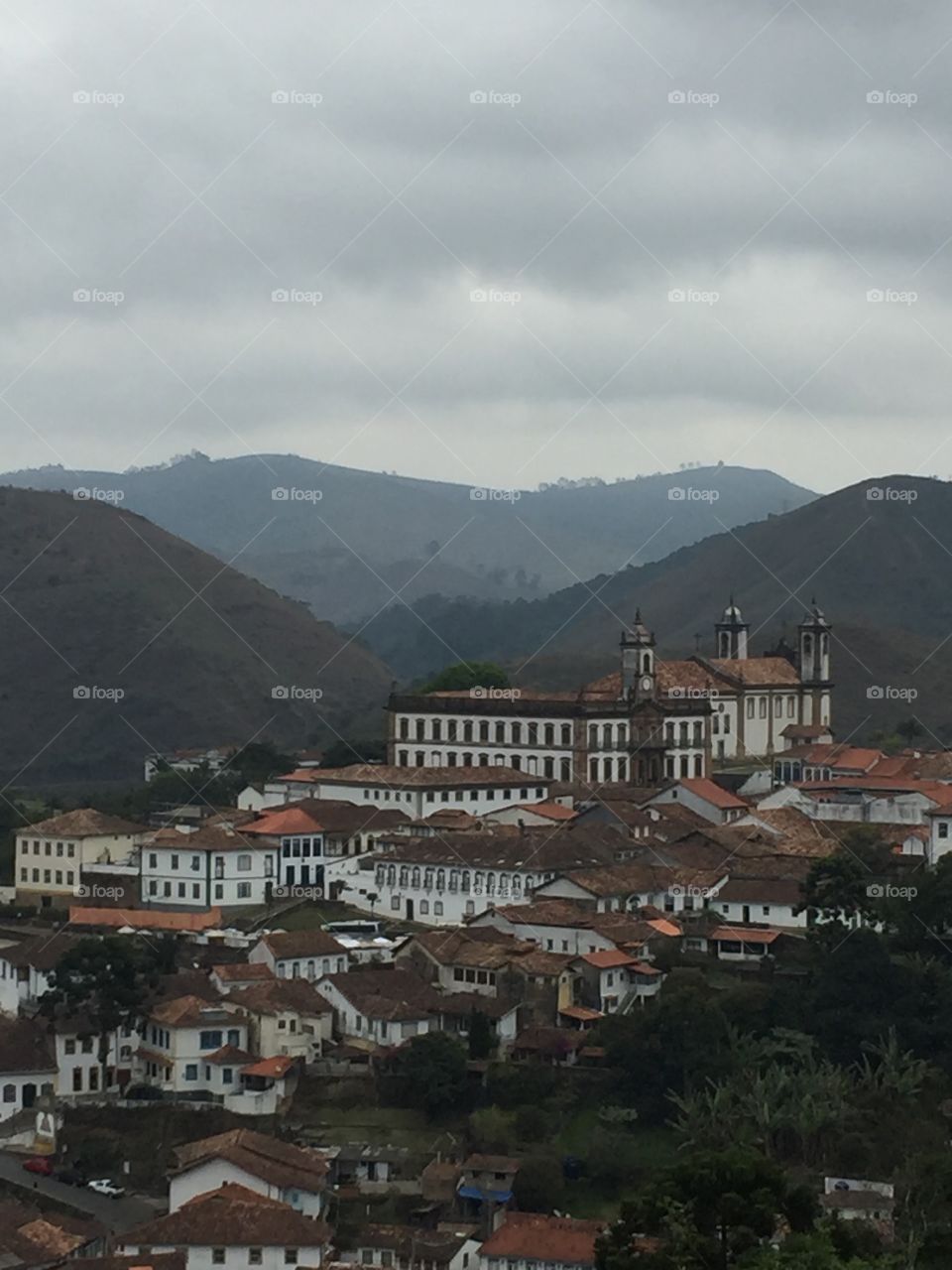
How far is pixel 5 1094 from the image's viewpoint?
45.1 metres

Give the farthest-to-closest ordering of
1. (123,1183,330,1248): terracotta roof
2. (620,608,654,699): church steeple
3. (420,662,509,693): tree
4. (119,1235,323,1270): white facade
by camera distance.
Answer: (420,662,509,693): tree
(620,608,654,699): church steeple
(123,1183,330,1248): terracotta roof
(119,1235,323,1270): white facade

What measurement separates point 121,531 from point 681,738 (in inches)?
3320

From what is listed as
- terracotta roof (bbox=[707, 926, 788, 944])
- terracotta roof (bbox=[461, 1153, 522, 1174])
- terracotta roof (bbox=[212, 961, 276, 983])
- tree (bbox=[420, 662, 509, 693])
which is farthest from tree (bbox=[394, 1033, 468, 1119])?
tree (bbox=[420, 662, 509, 693])

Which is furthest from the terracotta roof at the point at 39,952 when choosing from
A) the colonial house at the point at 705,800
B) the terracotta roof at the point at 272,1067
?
the colonial house at the point at 705,800

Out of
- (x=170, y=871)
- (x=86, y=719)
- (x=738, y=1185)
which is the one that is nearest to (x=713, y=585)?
(x=86, y=719)

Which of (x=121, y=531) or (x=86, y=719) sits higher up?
(x=121, y=531)

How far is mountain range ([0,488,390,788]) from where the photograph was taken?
393 ft

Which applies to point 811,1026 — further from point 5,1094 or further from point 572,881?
point 5,1094

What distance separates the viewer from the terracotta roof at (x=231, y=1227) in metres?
37.6

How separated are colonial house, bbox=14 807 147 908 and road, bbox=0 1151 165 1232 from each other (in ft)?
44.5

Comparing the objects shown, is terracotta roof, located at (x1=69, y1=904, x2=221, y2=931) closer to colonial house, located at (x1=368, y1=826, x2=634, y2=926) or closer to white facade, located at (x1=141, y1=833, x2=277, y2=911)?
white facade, located at (x1=141, y1=833, x2=277, y2=911)

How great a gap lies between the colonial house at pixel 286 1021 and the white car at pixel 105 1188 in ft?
13.7

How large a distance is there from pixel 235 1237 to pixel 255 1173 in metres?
2.42

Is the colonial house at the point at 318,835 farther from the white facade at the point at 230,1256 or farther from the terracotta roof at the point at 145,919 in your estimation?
the white facade at the point at 230,1256
